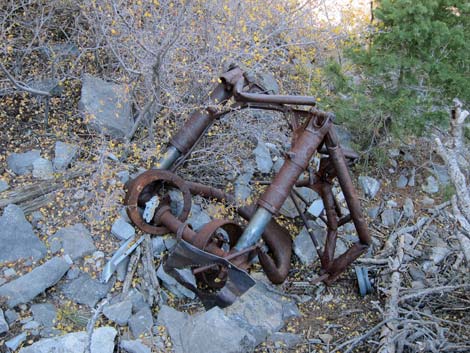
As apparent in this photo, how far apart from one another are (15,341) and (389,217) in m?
3.49

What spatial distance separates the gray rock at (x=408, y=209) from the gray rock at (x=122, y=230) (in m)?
2.77

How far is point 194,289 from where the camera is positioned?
138 inches

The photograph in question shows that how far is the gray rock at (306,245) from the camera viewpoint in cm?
420

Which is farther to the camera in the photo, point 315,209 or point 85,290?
point 315,209

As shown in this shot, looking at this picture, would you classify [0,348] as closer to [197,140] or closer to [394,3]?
[197,140]

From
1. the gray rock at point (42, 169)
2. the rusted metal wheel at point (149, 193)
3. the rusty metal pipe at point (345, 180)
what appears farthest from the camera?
the gray rock at point (42, 169)

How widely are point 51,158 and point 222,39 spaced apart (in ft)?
6.65

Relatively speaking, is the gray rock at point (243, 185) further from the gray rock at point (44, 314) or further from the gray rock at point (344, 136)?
the gray rock at point (44, 314)

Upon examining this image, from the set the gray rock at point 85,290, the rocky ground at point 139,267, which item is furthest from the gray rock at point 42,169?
the gray rock at point 85,290

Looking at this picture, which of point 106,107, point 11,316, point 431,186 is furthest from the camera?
point 431,186

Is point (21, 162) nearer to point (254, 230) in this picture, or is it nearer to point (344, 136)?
point (254, 230)

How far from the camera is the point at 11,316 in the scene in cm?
318

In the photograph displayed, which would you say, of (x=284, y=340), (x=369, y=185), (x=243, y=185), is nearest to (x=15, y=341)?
(x=284, y=340)

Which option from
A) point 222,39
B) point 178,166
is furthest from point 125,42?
point 178,166
